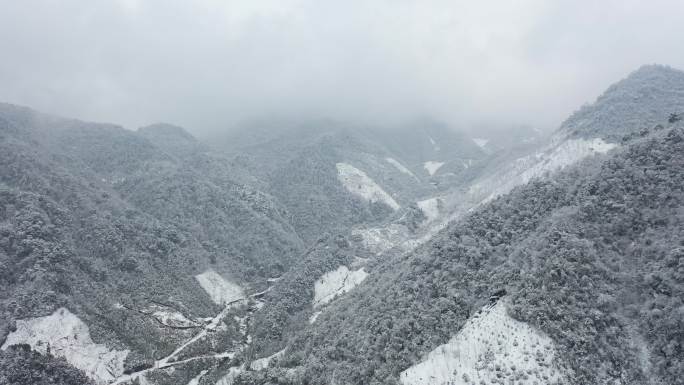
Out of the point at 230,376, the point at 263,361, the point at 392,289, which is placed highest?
the point at 392,289

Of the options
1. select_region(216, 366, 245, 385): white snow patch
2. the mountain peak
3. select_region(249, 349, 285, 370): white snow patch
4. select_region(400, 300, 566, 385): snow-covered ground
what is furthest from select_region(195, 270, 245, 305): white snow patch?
the mountain peak

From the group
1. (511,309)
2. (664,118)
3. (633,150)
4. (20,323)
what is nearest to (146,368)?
(20,323)

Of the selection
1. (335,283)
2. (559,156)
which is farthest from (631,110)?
(335,283)

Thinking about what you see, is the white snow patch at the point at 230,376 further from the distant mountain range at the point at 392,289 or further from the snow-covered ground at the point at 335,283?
the snow-covered ground at the point at 335,283

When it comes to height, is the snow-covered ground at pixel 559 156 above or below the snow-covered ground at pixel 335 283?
above

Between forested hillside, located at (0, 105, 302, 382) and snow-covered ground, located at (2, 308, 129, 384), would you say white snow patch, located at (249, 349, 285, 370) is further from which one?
snow-covered ground, located at (2, 308, 129, 384)

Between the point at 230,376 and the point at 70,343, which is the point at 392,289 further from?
the point at 70,343

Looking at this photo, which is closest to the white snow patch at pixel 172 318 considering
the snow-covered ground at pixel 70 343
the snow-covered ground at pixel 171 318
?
the snow-covered ground at pixel 171 318
